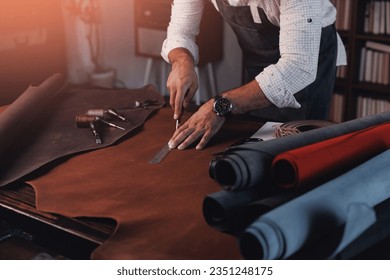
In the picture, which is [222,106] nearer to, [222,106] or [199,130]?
[222,106]

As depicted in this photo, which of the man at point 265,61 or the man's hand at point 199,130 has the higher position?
the man at point 265,61

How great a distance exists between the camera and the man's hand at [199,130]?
151cm

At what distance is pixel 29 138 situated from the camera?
5.32ft

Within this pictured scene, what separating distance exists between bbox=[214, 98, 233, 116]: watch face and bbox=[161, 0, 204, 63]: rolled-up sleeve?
19.0 inches

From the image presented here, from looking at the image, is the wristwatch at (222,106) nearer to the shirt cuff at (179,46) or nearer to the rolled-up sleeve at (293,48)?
the rolled-up sleeve at (293,48)

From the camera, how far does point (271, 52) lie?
6.94 feet

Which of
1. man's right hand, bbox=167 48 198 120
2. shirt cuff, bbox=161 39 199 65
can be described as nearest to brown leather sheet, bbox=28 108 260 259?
man's right hand, bbox=167 48 198 120

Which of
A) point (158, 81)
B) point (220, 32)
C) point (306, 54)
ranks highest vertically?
point (306, 54)

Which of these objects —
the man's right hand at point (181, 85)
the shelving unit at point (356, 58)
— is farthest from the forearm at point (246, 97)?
the shelving unit at point (356, 58)

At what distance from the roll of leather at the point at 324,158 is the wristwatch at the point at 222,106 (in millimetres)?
480

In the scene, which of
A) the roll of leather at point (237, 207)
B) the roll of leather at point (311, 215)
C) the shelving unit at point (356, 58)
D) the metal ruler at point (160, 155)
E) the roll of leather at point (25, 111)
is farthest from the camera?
the shelving unit at point (356, 58)

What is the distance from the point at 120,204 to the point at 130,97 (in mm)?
856
